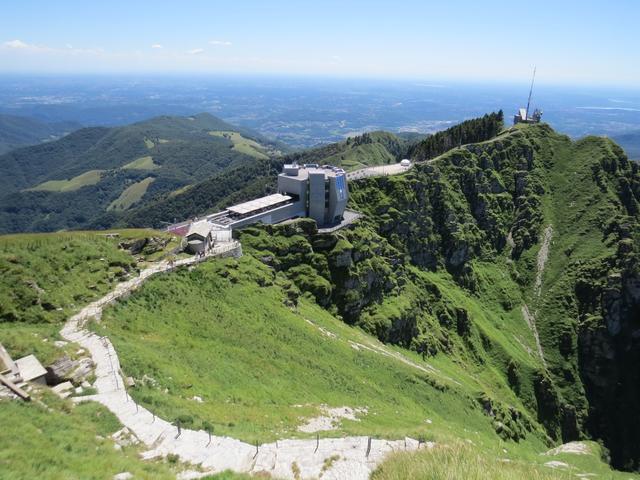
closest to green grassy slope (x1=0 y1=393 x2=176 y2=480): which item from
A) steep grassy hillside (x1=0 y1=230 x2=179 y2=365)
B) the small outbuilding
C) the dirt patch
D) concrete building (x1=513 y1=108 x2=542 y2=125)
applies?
steep grassy hillside (x1=0 y1=230 x2=179 y2=365)

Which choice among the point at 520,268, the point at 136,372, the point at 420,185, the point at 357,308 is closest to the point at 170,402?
the point at 136,372

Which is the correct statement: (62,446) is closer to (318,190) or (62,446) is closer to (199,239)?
(199,239)

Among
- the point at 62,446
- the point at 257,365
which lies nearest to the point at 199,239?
the point at 257,365

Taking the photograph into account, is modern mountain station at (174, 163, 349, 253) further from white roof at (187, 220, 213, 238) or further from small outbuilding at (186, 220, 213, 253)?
small outbuilding at (186, 220, 213, 253)

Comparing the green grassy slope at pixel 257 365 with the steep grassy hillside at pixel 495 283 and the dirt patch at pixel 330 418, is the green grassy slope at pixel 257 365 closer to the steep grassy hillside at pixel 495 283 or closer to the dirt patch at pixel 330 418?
the steep grassy hillside at pixel 495 283

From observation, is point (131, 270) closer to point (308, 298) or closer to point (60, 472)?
point (308, 298)

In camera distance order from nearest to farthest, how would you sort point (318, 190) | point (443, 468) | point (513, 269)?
point (443, 468) < point (318, 190) < point (513, 269)
